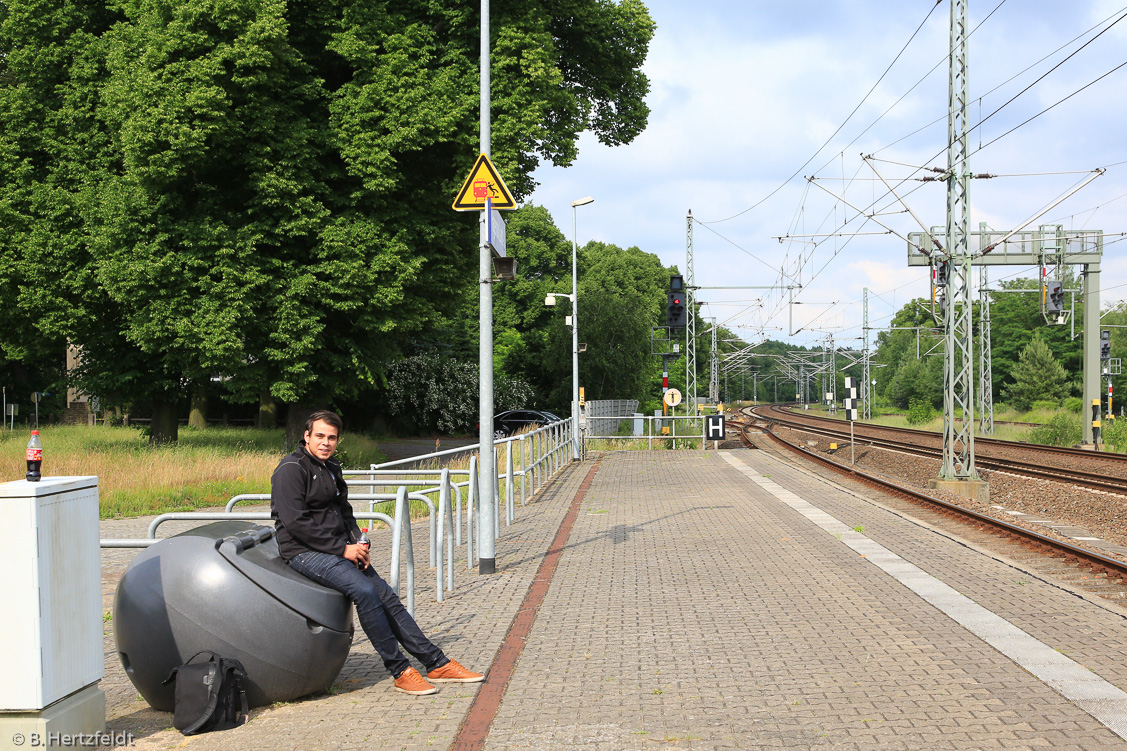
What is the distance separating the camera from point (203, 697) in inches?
189

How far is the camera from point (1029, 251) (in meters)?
35.2

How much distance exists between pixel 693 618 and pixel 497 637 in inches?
63.5

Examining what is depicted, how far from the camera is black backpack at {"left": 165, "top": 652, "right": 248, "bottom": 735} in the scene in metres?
4.79

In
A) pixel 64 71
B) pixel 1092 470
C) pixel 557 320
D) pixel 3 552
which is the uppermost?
pixel 64 71

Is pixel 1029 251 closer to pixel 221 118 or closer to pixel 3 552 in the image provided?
pixel 221 118

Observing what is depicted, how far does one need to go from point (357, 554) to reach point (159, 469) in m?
14.2

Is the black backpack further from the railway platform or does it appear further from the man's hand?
the man's hand

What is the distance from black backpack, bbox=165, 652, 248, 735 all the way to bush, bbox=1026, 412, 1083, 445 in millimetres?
36372

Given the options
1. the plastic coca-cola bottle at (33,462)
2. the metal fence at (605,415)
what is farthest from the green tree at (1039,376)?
the plastic coca-cola bottle at (33,462)

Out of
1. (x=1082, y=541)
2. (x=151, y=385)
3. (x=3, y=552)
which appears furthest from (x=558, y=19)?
(x=3, y=552)

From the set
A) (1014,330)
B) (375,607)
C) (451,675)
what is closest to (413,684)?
(451,675)

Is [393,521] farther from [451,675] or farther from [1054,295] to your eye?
[1054,295]

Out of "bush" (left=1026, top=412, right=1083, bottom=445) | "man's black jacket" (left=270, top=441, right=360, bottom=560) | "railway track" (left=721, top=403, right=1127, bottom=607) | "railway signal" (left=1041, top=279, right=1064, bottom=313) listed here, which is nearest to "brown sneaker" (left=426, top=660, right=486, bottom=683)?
"man's black jacket" (left=270, top=441, right=360, bottom=560)

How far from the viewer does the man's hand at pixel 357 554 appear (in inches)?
212
